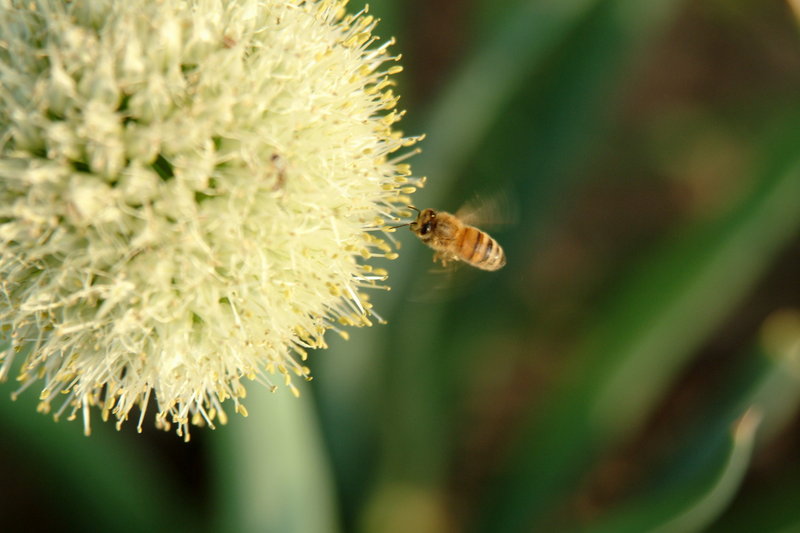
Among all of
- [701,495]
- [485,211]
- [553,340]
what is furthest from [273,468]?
[553,340]

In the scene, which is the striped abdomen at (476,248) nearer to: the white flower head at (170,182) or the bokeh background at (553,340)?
the bokeh background at (553,340)

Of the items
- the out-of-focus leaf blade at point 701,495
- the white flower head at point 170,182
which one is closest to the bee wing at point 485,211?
the white flower head at point 170,182

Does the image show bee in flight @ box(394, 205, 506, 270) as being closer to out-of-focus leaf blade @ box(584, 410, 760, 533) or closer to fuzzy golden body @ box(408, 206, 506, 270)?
fuzzy golden body @ box(408, 206, 506, 270)

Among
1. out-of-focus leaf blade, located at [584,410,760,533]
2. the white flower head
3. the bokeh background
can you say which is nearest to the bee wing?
the bokeh background

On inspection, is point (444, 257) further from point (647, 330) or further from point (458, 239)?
point (647, 330)

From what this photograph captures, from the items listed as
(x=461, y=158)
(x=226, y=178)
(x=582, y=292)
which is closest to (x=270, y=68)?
(x=226, y=178)

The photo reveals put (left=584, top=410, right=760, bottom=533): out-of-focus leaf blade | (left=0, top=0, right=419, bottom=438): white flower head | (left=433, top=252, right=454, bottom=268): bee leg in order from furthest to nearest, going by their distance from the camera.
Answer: (left=433, top=252, right=454, bottom=268): bee leg → (left=584, top=410, right=760, bottom=533): out-of-focus leaf blade → (left=0, top=0, right=419, bottom=438): white flower head

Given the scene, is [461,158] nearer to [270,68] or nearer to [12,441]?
[270,68]
